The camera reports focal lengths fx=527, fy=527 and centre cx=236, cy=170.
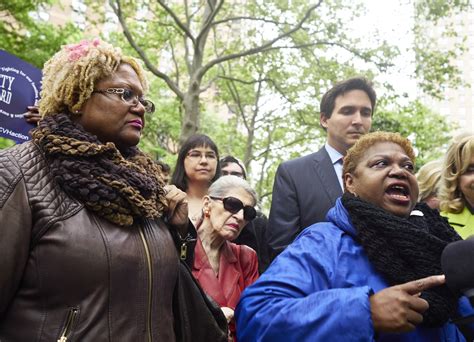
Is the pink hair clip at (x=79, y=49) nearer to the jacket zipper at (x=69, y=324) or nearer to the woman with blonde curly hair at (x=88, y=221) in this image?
the woman with blonde curly hair at (x=88, y=221)

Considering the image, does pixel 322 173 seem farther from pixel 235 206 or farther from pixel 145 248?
pixel 145 248

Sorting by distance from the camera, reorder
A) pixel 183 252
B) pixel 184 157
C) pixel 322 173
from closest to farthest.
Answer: pixel 183 252 → pixel 322 173 → pixel 184 157

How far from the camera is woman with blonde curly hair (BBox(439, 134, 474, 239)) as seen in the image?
3.82 meters

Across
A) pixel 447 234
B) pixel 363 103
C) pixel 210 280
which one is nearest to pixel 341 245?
pixel 447 234

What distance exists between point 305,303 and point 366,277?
37cm

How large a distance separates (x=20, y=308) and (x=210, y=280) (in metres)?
1.58

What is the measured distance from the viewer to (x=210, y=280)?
344cm

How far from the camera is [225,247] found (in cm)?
377

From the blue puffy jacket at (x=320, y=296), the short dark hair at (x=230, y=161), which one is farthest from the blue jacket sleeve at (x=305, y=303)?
the short dark hair at (x=230, y=161)

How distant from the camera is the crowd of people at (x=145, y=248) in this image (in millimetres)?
2031

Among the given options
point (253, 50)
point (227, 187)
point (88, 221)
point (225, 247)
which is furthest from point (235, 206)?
point (253, 50)

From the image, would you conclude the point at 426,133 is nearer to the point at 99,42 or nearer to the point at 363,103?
the point at 363,103

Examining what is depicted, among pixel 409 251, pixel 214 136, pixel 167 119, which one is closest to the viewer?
pixel 409 251

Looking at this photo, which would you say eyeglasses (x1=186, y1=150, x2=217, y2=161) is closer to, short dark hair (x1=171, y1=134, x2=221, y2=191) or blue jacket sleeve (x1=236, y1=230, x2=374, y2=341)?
short dark hair (x1=171, y1=134, x2=221, y2=191)
